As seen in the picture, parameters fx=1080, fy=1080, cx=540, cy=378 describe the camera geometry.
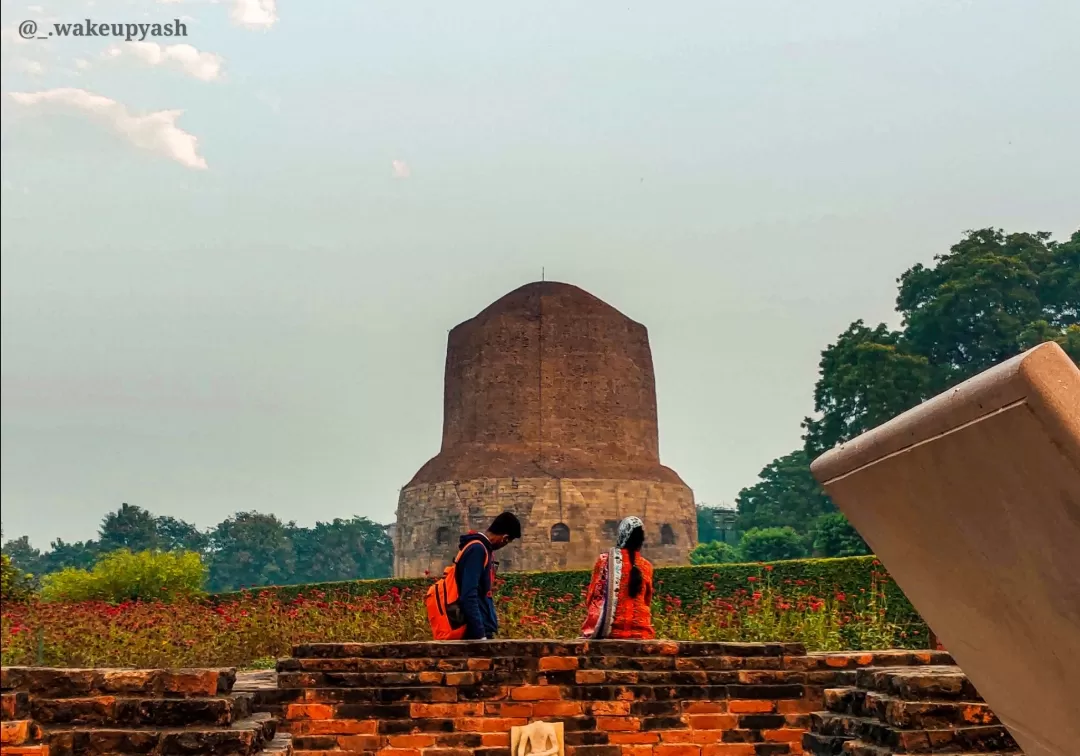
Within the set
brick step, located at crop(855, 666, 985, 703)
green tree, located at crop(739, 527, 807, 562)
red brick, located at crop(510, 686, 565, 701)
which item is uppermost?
green tree, located at crop(739, 527, 807, 562)

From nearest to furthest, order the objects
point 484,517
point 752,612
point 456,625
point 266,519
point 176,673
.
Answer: point 176,673 < point 456,625 < point 752,612 < point 484,517 < point 266,519

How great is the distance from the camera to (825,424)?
1053 inches

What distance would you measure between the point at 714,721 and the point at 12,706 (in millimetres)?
3312

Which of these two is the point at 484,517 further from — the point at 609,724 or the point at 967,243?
the point at 609,724

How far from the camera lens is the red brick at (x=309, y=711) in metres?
5.12

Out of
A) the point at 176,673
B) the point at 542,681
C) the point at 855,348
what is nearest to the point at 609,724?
the point at 542,681

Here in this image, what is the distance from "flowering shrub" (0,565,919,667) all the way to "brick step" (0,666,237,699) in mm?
5152

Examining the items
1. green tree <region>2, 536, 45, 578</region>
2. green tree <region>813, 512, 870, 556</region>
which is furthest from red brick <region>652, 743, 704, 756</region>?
green tree <region>2, 536, 45, 578</region>

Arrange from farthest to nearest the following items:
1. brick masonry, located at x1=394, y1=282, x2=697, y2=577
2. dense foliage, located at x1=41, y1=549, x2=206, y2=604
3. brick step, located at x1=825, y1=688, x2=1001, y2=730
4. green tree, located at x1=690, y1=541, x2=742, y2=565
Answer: green tree, located at x1=690, y1=541, x2=742, y2=565 < brick masonry, located at x1=394, y1=282, x2=697, y2=577 < dense foliage, located at x1=41, y1=549, x2=206, y2=604 < brick step, located at x1=825, y1=688, x2=1001, y2=730

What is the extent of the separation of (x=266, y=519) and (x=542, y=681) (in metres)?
54.5

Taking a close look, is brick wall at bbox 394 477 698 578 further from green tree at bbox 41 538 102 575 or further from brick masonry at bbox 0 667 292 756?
green tree at bbox 41 538 102 575

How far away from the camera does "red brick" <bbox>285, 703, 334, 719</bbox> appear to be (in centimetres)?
512

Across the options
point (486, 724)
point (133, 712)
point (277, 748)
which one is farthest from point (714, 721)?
point (133, 712)

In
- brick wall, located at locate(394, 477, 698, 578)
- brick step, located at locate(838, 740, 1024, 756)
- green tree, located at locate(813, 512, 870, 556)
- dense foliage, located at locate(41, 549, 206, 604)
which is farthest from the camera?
brick wall, located at locate(394, 477, 698, 578)
